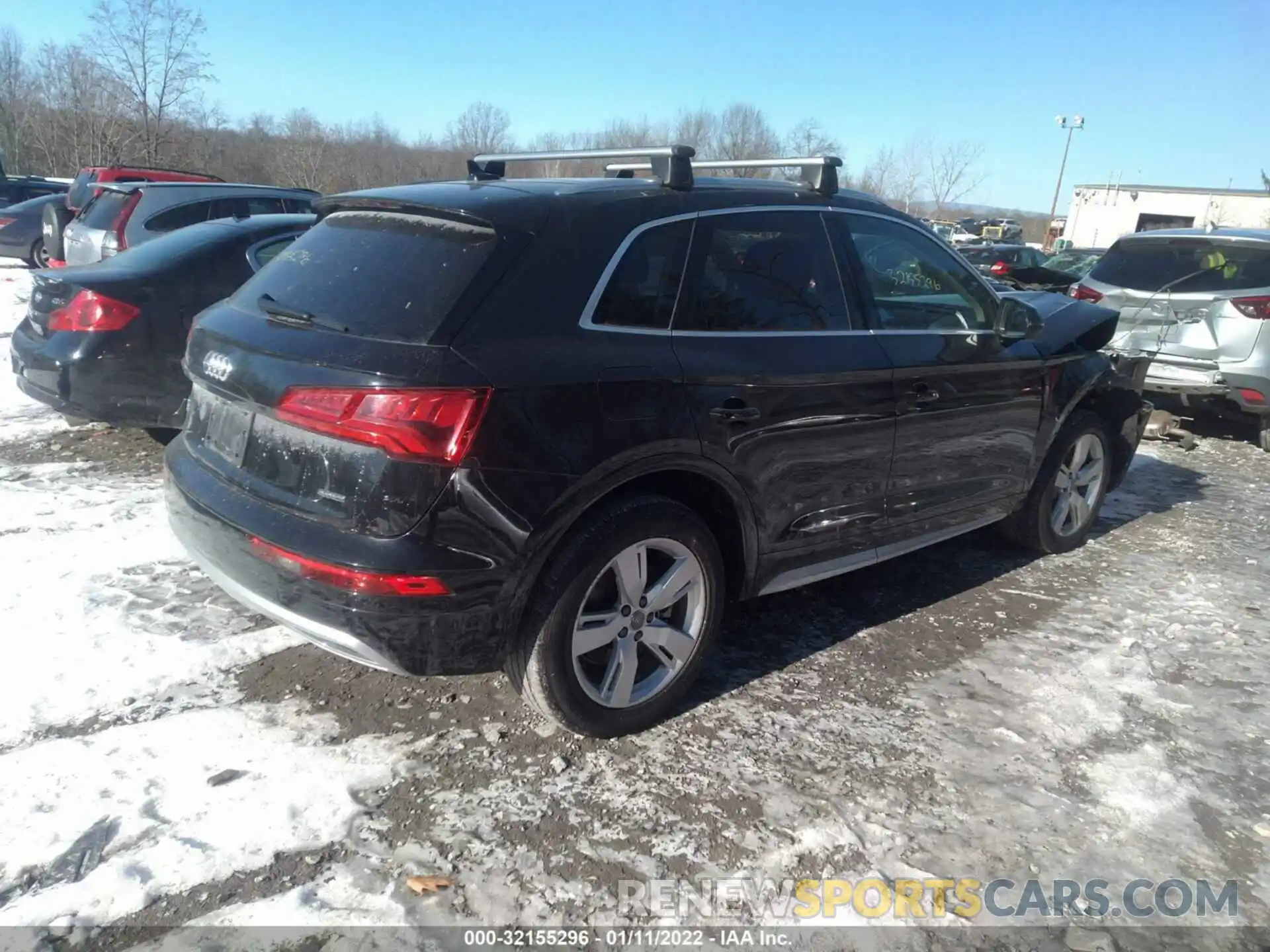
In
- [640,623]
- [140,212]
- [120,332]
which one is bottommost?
[640,623]

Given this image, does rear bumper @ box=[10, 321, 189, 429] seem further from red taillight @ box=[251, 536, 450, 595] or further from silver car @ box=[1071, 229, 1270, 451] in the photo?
silver car @ box=[1071, 229, 1270, 451]

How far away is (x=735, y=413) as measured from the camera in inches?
124

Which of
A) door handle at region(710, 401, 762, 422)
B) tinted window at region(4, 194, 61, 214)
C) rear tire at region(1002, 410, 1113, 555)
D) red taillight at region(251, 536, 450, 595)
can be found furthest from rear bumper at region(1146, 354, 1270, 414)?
tinted window at region(4, 194, 61, 214)

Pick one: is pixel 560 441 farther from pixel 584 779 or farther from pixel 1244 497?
pixel 1244 497

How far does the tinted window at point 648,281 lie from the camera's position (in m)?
2.94

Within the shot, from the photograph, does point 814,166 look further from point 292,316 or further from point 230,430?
point 230,430

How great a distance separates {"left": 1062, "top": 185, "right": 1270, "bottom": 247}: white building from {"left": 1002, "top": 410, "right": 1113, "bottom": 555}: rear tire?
5402cm

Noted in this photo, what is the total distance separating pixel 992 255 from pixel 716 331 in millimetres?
18928

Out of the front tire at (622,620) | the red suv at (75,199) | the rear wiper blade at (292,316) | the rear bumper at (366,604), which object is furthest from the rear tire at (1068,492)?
the red suv at (75,199)

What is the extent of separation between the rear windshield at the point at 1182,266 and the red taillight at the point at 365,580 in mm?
7415

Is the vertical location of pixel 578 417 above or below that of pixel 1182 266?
below

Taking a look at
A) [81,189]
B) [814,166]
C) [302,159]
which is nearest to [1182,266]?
[814,166]

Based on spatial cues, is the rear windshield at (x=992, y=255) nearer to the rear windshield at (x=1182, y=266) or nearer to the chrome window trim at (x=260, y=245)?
the rear windshield at (x=1182, y=266)

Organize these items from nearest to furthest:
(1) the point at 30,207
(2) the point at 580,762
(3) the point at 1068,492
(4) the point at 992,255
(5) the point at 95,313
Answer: (2) the point at 580,762 < (5) the point at 95,313 < (3) the point at 1068,492 < (1) the point at 30,207 < (4) the point at 992,255
